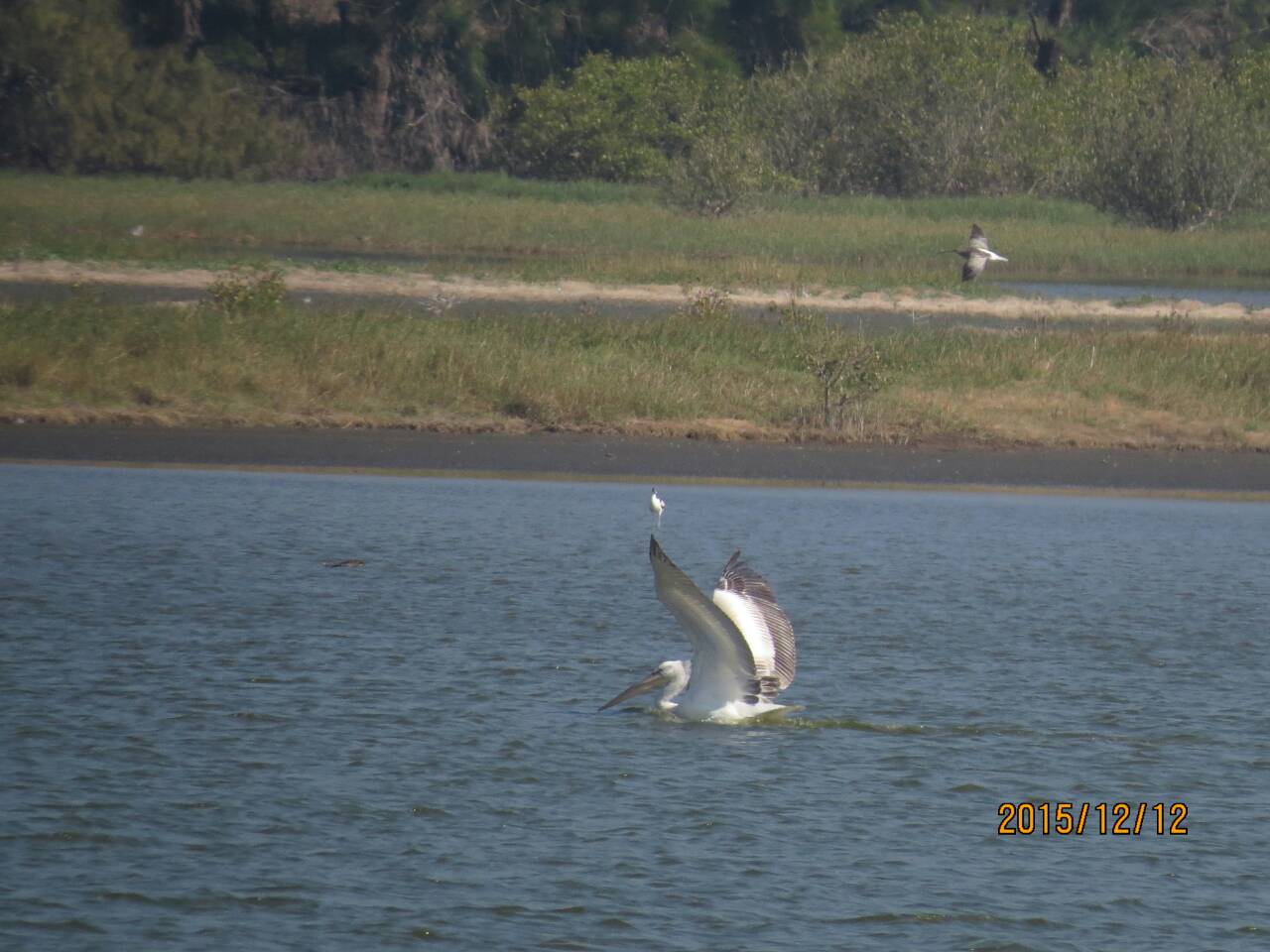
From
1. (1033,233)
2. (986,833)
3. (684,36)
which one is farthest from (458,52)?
(986,833)

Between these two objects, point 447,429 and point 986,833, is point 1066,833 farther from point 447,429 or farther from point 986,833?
point 447,429

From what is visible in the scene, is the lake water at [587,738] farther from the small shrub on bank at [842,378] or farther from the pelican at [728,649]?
the small shrub on bank at [842,378]

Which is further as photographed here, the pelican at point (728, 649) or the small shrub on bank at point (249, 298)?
the small shrub on bank at point (249, 298)

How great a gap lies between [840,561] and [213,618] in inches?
178

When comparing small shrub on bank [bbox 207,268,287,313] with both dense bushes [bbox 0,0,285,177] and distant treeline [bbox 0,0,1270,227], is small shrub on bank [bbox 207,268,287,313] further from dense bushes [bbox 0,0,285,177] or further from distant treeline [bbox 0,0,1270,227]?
dense bushes [bbox 0,0,285,177]

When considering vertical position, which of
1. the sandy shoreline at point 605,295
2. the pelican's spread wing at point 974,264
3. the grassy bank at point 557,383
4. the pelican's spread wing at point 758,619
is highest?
the pelican's spread wing at point 974,264

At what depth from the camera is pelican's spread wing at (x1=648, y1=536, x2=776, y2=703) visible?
7.72 metres

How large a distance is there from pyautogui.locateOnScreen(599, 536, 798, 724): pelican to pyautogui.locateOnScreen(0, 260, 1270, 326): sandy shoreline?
63.9 feet

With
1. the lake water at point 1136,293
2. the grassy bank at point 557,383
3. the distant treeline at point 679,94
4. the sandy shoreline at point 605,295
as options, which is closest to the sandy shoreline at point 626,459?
the grassy bank at point 557,383

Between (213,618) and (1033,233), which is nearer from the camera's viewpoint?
(213,618)

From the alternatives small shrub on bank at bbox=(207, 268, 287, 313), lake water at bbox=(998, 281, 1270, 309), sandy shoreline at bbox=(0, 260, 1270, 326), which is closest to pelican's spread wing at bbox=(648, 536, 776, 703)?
small shrub on bank at bbox=(207, 268, 287, 313)

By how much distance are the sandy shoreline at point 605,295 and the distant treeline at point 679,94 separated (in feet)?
42.7

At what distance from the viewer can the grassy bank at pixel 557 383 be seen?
1814 cm

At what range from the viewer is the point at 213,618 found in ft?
39.0
